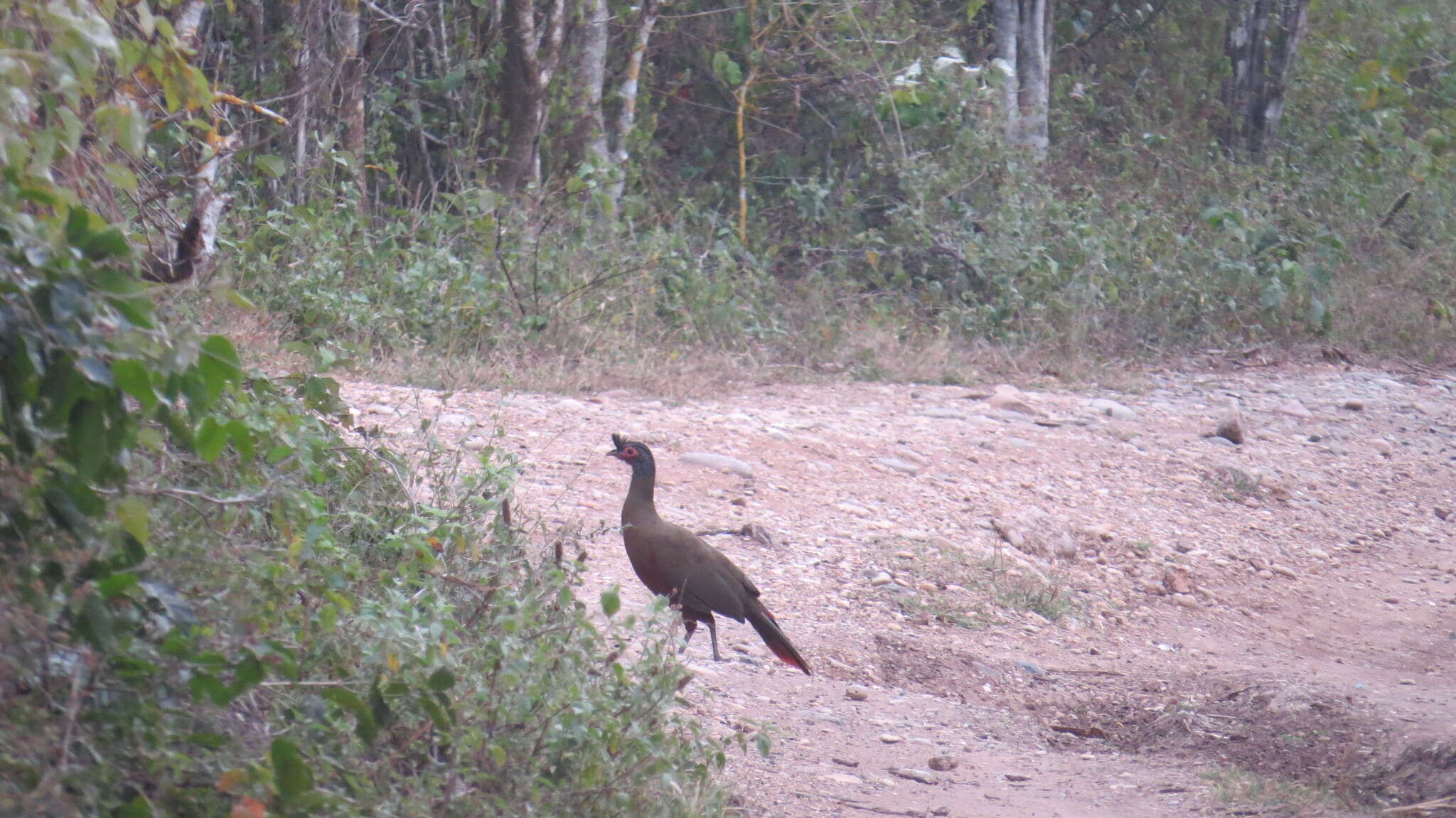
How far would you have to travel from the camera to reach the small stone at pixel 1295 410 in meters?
8.82

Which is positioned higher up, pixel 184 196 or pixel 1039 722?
pixel 184 196

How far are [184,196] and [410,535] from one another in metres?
3.02

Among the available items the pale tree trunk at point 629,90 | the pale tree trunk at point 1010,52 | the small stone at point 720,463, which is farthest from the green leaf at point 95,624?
the pale tree trunk at point 1010,52

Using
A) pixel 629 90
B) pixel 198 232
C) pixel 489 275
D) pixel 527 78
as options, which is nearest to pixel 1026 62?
pixel 629 90

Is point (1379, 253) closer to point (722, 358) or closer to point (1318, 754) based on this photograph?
point (722, 358)

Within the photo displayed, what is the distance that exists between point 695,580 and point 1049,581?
2.26m

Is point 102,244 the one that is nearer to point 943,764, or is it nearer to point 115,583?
point 115,583

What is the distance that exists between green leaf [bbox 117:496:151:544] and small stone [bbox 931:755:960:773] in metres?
2.47

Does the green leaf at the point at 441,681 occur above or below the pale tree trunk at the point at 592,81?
below

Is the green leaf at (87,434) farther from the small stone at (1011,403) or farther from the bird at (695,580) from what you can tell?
the small stone at (1011,403)

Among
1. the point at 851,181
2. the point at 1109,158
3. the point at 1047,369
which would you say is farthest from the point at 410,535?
the point at 1109,158

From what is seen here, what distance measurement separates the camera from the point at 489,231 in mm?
8086

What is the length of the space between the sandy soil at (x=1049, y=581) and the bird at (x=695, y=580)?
0.18 metres

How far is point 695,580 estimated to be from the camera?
13.3ft
